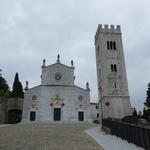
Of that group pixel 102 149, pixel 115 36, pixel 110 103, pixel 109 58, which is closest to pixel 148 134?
pixel 102 149

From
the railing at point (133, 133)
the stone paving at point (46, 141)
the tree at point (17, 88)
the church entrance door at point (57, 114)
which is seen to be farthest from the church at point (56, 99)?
the railing at point (133, 133)

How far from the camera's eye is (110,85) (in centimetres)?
3734

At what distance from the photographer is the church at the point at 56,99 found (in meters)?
34.7

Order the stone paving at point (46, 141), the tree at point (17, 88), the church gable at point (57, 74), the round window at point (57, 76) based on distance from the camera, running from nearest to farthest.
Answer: the stone paving at point (46, 141) < the church gable at point (57, 74) < the round window at point (57, 76) < the tree at point (17, 88)

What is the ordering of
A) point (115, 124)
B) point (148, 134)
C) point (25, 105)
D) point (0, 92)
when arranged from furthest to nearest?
point (0, 92), point (25, 105), point (115, 124), point (148, 134)

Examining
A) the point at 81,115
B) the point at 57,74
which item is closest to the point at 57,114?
the point at 81,115

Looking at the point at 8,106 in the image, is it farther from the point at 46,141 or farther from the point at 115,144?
the point at 115,144

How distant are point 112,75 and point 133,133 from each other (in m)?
27.1

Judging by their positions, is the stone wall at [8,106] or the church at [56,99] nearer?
the church at [56,99]

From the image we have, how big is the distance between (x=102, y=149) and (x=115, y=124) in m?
5.26

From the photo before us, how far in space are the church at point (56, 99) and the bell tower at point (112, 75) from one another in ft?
11.0

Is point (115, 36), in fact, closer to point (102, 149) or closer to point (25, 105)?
point (25, 105)

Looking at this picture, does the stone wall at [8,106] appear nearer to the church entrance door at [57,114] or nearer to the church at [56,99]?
the church at [56,99]

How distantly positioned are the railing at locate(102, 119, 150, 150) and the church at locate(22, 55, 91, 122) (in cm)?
1964
